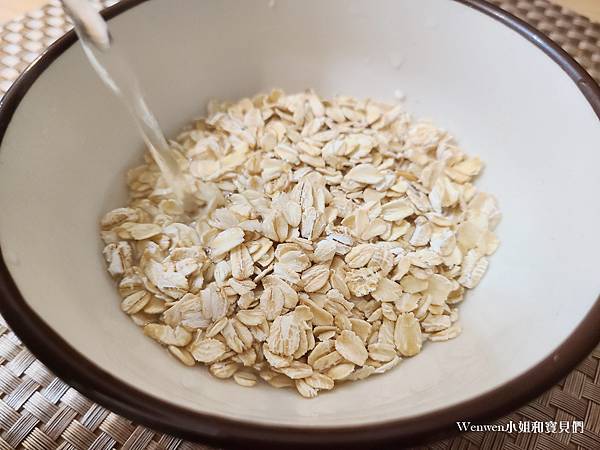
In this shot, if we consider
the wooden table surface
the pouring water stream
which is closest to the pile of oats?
the pouring water stream

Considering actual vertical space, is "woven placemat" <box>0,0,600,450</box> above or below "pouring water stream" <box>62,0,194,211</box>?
below

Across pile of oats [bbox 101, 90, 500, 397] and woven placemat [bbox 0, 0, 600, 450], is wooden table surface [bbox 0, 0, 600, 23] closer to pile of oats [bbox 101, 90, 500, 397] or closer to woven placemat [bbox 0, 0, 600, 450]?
pile of oats [bbox 101, 90, 500, 397]

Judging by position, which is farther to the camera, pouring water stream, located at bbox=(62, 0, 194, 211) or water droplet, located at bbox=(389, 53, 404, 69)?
water droplet, located at bbox=(389, 53, 404, 69)

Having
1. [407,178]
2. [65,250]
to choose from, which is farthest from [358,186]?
[65,250]

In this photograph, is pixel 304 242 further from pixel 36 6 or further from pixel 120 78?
pixel 36 6

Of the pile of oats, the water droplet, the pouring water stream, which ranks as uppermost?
→ the pouring water stream
